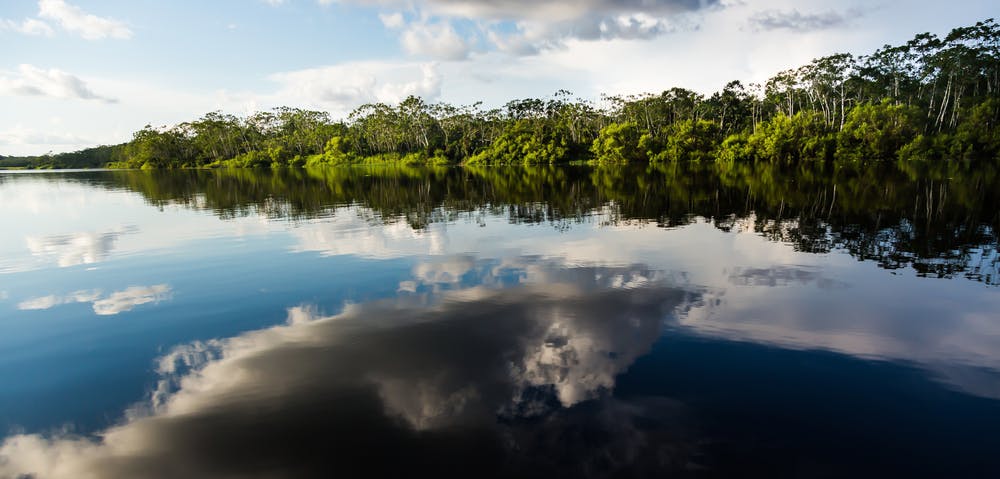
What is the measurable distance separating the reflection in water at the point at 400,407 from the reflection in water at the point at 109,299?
574cm

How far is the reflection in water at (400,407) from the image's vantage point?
24.9 feet

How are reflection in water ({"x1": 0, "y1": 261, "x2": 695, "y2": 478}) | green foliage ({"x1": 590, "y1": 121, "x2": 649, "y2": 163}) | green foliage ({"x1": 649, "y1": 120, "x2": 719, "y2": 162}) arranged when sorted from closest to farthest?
reflection in water ({"x1": 0, "y1": 261, "x2": 695, "y2": 478}) < green foliage ({"x1": 649, "y1": 120, "x2": 719, "y2": 162}) < green foliage ({"x1": 590, "y1": 121, "x2": 649, "y2": 163})

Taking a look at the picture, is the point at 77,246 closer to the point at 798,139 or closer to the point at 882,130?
the point at 882,130

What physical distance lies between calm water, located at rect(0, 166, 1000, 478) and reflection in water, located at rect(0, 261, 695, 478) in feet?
0.17

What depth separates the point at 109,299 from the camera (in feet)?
54.6

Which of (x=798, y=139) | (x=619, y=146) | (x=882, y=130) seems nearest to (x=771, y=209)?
(x=882, y=130)

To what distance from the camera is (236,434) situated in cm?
842

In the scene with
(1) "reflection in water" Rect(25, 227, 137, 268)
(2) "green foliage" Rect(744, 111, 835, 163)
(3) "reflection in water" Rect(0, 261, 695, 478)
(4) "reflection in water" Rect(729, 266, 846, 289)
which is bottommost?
(3) "reflection in water" Rect(0, 261, 695, 478)

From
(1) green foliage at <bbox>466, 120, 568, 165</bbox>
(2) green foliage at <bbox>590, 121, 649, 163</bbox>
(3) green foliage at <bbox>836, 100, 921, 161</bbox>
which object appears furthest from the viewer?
(1) green foliage at <bbox>466, 120, 568, 165</bbox>

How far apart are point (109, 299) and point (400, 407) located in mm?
14314

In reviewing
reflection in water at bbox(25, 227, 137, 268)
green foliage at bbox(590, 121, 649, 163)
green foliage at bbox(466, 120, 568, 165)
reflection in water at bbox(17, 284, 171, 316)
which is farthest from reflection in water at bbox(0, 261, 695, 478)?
green foliage at bbox(466, 120, 568, 165)

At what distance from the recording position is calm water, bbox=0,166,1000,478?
772cm

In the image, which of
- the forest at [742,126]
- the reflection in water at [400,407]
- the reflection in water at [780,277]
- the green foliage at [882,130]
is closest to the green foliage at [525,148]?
the forest at [742,126]

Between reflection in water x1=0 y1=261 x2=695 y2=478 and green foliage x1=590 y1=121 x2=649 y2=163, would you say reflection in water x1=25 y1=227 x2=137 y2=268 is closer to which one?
reflection in water x1=0 y1=261 x2=695 y2=478
